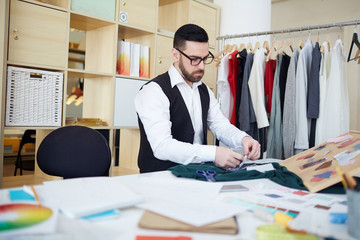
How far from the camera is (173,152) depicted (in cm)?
158

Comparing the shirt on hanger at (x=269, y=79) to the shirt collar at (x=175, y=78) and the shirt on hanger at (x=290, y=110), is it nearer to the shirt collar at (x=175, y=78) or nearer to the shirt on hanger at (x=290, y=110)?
the shirt on hanger at (x=290, y=110)

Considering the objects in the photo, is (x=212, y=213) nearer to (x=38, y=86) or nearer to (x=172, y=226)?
(x=172, y=226)

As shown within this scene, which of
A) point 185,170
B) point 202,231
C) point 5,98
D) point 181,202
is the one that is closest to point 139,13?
point 5,98

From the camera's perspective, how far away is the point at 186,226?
2.39ft

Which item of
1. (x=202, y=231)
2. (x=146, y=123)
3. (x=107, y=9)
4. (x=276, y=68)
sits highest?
(x=107, y=9)

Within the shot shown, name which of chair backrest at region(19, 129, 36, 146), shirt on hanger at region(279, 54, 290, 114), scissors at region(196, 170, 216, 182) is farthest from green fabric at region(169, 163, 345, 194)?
chair backrest at region(19, 129, 36, 146)

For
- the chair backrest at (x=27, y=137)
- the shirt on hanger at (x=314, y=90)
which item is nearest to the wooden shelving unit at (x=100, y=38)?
the shirt on hanger at (x=314, y=90)

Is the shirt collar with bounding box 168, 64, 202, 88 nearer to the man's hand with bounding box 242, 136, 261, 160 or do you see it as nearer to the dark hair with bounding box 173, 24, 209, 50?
the dark hair with bounding box 173, 24, 209, 50

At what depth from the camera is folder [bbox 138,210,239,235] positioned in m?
0.72

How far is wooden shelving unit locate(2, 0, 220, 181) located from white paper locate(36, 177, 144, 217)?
147 cm

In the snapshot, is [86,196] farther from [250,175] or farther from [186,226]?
[250,175]

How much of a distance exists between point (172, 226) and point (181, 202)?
0.59 feet

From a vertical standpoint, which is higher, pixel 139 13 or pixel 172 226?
pixel 139 13

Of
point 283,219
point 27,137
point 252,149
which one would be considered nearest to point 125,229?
point 283,219
